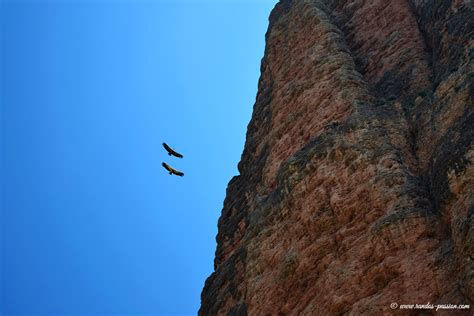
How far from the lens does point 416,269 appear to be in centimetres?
1748

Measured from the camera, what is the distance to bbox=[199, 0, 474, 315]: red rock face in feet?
59.5

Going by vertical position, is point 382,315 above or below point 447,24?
below

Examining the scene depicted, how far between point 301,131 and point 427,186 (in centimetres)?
799

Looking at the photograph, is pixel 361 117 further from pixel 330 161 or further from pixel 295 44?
pixel 295 44

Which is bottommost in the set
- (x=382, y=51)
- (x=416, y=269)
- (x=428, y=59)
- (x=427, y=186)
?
(x=416, y=269)

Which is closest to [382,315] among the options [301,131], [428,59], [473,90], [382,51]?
[473,90]

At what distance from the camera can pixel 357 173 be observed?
21344mm

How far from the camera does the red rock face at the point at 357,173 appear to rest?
1812cm

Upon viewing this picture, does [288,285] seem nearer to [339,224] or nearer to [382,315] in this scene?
[339,224]

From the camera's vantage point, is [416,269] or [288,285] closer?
[416,269]

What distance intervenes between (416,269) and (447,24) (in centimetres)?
1311

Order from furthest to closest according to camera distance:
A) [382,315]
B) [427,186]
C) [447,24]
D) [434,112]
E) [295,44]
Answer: [295,44] → [447,24] → [434,112] → [427,186] → [382,315]

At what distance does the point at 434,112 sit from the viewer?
22.5 meters

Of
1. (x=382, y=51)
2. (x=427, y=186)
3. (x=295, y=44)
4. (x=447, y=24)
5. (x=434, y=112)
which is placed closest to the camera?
(x=427, y=186)
